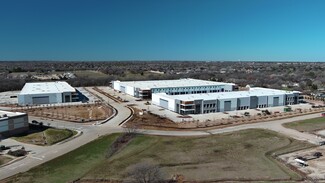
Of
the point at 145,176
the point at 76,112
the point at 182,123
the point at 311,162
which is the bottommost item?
the point at 311,162

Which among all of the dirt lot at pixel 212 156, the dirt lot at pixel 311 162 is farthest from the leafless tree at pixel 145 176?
the dirt lot at pixel 311 162

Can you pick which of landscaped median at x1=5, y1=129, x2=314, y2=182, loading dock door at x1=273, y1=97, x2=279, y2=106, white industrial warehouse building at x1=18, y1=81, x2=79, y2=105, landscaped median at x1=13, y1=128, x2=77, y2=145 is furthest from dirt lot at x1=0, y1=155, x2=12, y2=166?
loading dock door at x1=273, y1=97, x2=279, y2=106

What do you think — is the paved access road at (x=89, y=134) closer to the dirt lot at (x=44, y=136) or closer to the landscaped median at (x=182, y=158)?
the landscaped median at (x=182, y=158)

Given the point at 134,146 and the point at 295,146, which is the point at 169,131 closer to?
→ the point at 134,146

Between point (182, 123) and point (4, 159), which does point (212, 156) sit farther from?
point (4, 159)

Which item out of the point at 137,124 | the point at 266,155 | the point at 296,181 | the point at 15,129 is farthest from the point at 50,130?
the point at 296,181

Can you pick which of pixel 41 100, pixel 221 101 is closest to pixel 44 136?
pixel 41 100
